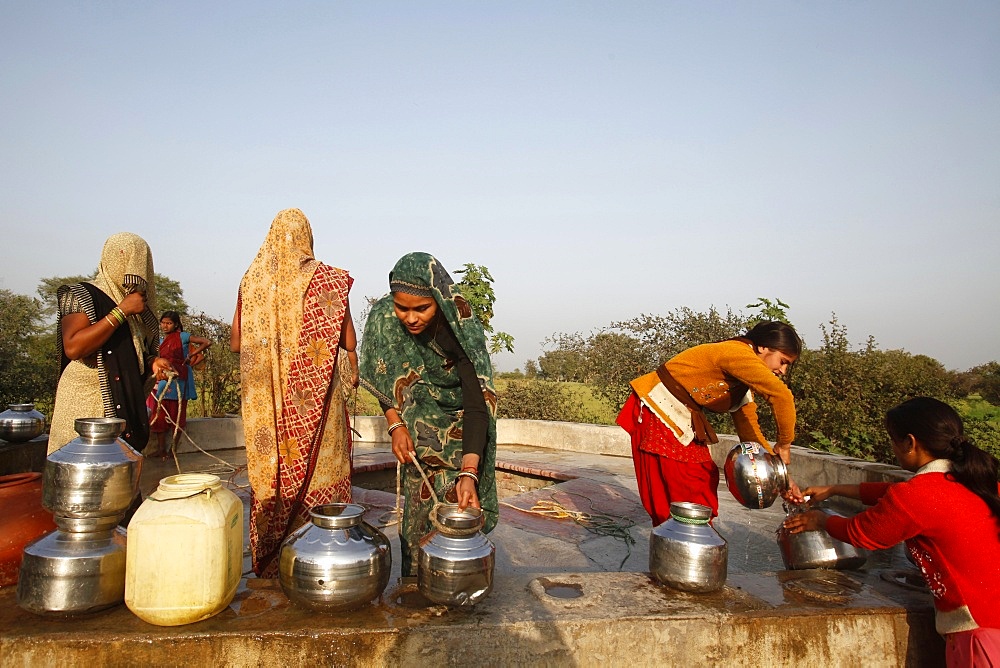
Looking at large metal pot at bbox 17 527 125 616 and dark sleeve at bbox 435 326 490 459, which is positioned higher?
dark sleeve at bbox 435 326 490 459

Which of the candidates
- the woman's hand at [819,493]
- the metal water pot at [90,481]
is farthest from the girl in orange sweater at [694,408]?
the metal water pot at [90,481]

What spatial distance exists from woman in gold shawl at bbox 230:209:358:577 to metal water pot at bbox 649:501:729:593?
1515 millimetres

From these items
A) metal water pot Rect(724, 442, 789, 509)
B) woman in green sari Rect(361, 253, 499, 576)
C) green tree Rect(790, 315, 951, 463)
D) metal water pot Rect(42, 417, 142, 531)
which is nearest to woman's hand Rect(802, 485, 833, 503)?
metal water pot Rect(724, 442, 789, 509)

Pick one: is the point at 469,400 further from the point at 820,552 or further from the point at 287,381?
the point at 820,552

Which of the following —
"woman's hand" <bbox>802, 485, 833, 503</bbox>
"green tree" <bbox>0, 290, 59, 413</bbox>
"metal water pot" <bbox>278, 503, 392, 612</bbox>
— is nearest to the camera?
"metal water pot" <bbox>278, 503, 392, 612</bbox>

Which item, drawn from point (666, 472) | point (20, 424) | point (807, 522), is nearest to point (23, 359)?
point (20, 424)

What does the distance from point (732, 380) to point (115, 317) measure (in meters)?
3.17

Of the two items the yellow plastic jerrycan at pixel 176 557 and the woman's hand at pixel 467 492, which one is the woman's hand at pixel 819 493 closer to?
the woman's hand at pixel 467 492

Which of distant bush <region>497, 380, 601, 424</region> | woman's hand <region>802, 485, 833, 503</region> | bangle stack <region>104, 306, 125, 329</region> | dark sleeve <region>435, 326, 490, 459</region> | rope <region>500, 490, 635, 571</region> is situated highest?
bangle stack <region>104, 306, 125, 329</region>

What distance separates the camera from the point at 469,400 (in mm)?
2785

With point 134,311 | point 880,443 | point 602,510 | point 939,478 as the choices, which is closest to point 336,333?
point 134,311

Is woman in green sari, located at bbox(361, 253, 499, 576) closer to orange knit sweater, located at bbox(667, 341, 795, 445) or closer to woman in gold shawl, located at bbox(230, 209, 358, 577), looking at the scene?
woman in gold shawl, located at bbox(230, 209, 358, 577)

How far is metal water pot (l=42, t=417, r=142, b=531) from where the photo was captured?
6.36ft

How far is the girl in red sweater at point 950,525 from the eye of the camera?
220cm
